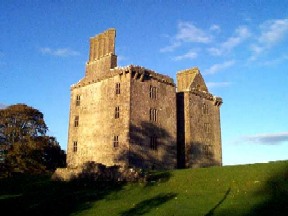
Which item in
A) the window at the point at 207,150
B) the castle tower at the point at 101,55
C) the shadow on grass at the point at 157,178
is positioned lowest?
the shadow on grass at the point at 157,178

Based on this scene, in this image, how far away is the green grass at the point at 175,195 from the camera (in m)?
21.2

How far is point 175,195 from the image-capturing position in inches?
1005

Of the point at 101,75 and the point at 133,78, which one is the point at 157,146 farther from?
the point at 101,75

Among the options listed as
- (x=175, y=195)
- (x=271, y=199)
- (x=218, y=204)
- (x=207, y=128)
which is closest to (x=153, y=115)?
(x=207, y=128)

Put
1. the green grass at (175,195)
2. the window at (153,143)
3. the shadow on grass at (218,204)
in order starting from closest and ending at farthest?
the shadow on grass at (218,204) < the green grass at (175,195) < the window at (153,143)

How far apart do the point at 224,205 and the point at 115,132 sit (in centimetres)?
2554

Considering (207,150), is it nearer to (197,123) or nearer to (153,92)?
(197,123)

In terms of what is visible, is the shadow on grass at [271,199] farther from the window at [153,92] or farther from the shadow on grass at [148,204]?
the window at [153,92]

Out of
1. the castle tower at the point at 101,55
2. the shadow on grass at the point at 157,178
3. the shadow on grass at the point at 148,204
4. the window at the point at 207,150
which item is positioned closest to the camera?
the shadow on grass at the point at 148,204

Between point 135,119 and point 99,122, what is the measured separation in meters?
5.78

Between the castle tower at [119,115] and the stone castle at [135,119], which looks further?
the stone castle at [135,119]

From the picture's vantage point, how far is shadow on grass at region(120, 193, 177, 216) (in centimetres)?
2183

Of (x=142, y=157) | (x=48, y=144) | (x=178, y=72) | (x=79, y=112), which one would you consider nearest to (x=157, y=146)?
(x=142, y=157)

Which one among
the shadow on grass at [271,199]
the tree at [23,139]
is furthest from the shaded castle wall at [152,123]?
the shadow on grass at [271,199]
